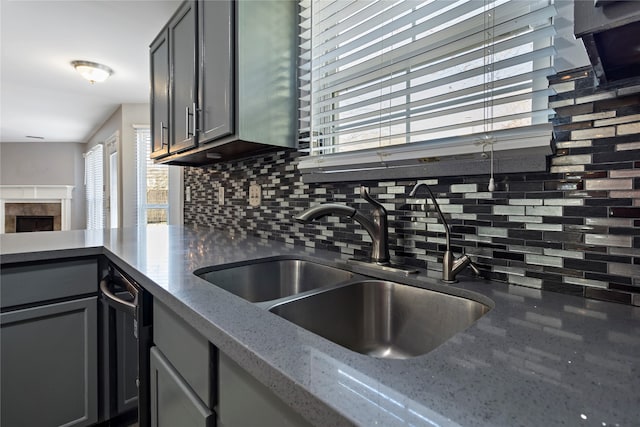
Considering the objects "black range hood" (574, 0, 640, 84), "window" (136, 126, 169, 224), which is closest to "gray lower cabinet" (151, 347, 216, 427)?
"black range hood" (574, 0, 640, 84)

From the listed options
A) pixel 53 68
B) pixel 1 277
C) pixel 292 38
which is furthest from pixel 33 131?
pixel 292 38

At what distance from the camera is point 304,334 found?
0.55 meters

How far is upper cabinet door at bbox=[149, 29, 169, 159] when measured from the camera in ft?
6.46

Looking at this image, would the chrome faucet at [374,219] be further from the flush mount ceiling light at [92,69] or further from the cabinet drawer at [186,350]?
the flush mount ceiling light at [92,69]

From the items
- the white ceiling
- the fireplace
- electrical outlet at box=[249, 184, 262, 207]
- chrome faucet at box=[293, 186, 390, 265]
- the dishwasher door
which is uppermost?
the white ceiling

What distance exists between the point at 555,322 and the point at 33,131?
811 centimetres

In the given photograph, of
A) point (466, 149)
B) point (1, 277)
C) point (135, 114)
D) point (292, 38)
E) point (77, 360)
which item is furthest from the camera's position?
point (135, 114)

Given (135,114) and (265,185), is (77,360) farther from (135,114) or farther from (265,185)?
(135,114)

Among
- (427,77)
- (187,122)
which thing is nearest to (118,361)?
(187,122)

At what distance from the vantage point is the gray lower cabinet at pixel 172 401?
0.68 metres

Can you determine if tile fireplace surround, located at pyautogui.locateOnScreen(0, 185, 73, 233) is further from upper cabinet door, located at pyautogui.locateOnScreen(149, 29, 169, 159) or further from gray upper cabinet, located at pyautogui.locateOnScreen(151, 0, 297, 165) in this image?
gray upper cabinet, located at pyautogui.locateOnScreen(151, 0, 297, 165)

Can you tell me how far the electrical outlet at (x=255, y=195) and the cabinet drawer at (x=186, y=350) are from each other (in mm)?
947

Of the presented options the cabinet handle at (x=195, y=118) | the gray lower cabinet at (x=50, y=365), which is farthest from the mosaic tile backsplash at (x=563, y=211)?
the gray lower cabinet at (x=50, y=365)

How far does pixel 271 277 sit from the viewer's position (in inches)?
50.1
